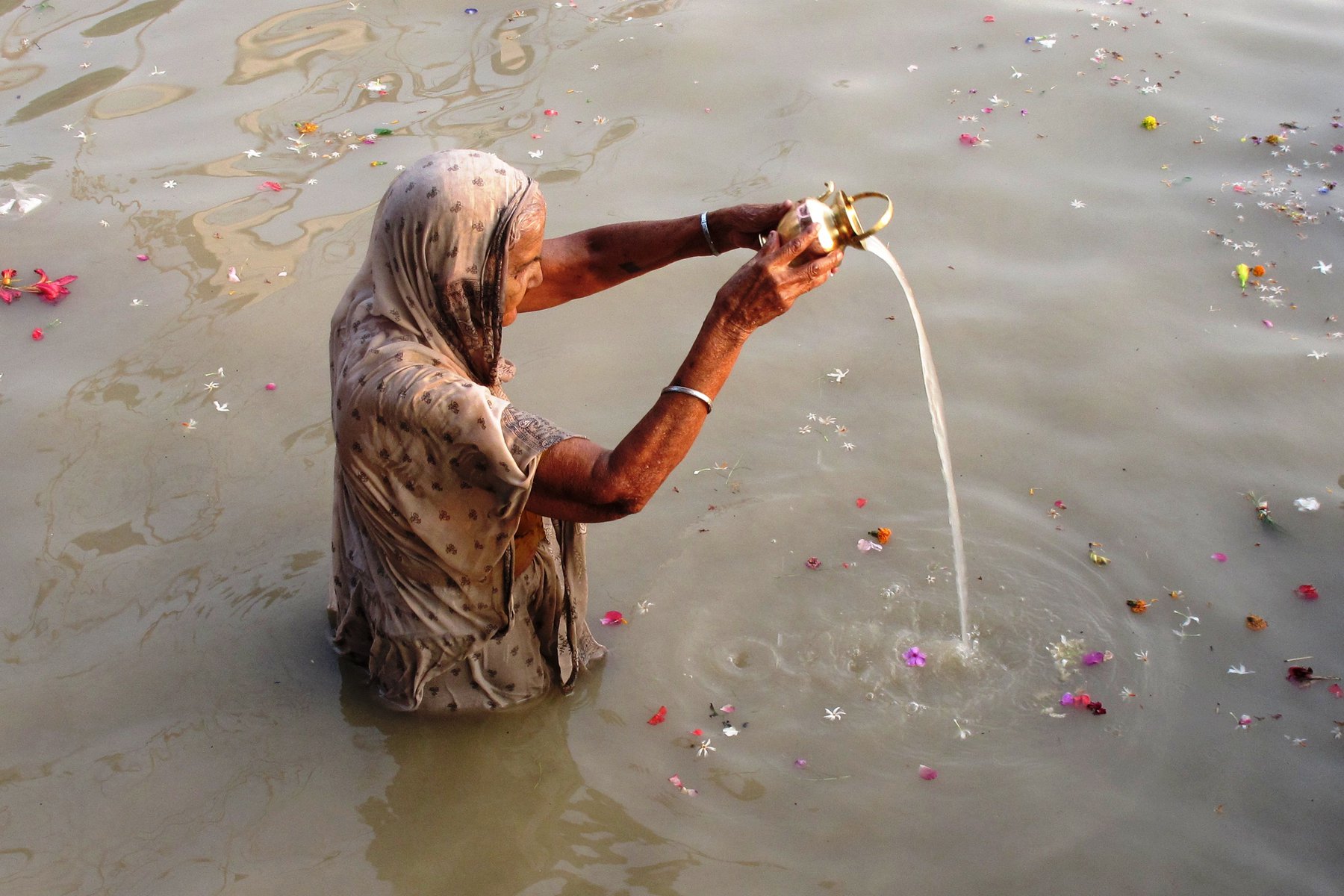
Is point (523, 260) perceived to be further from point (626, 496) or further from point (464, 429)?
point (626, 496)

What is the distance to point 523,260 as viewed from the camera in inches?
109

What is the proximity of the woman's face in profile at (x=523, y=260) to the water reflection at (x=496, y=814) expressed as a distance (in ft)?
4.08

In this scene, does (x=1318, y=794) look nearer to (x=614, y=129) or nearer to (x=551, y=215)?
(x=551, y=215)

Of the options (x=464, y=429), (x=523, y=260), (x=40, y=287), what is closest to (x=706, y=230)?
(x=523, y=260)

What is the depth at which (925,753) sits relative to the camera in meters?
3.20

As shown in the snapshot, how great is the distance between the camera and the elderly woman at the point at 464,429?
2533mm

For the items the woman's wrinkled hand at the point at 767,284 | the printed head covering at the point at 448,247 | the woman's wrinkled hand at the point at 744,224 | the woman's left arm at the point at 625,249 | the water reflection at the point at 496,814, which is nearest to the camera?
the woman's wrinkled hand at the point at 767,284

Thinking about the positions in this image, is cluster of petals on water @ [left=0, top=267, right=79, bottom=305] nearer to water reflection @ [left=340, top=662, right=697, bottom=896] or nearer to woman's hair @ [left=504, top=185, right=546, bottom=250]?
water reflection @ [left=340, top=662, right=697, bottom=896]

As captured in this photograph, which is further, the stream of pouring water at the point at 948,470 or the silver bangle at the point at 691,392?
the stream of pouring water at the point at 948,470

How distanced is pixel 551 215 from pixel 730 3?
2301mm

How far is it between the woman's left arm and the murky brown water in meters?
0.96

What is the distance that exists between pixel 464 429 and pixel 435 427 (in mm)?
69

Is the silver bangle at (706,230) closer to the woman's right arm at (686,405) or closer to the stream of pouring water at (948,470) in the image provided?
the stream of pouring water at (948,470)

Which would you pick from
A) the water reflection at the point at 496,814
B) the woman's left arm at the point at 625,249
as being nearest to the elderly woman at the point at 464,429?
the woman's left arm at the point at 625,249
